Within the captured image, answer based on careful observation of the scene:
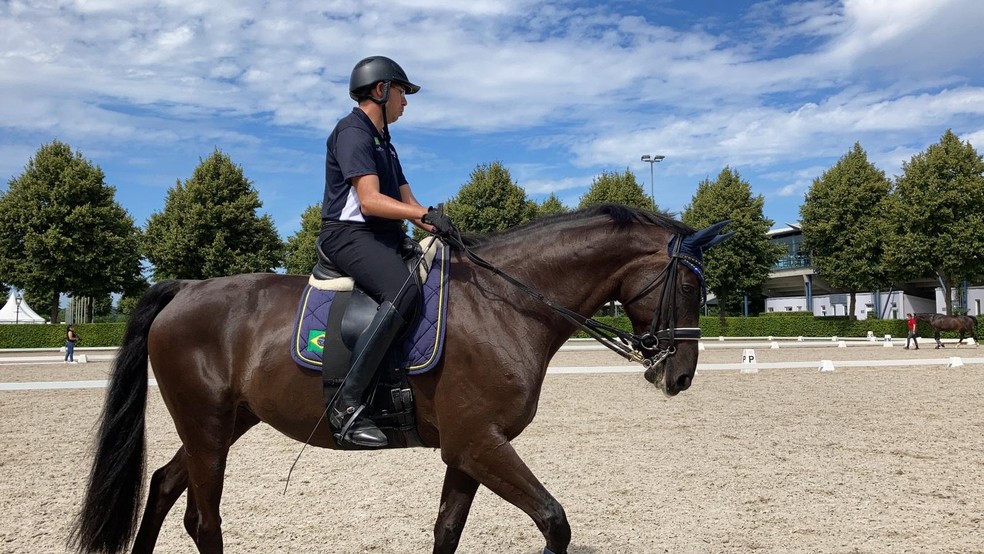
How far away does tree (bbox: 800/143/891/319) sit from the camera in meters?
47.2

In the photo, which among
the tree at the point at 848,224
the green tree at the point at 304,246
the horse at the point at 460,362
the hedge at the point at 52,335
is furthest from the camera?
the green tree at the point at 304,246

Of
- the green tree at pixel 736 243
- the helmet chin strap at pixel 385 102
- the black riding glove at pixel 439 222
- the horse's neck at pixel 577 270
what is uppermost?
the green tree at pixel 736 243

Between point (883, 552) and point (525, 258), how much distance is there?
3.53 meters

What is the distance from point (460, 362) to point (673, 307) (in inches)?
48.3

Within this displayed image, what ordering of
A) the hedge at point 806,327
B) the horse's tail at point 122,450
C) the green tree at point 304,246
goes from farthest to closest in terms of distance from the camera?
the green tree at point 304,246 < the hedge at point 806,327 < the horse's tail at point 122,450

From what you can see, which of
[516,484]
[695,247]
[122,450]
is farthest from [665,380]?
[122,450]

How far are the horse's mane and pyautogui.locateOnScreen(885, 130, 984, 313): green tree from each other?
4569cm

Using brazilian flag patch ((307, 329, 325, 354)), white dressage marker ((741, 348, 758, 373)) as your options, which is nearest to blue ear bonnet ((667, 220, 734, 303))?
brazilian flag patch ((307, 329, 325, 354))

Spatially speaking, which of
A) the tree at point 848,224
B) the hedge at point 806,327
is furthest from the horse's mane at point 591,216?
the tree at point 848,224

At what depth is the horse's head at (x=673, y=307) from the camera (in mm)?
3814

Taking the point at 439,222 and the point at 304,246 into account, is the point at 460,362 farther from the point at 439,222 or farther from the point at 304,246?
the point at 304,246

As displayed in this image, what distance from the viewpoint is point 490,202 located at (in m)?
50.3

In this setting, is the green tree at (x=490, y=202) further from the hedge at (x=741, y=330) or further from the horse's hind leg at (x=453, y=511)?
the horse's hind leg at (x=453, y=511)

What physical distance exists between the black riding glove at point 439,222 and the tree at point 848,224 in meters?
49.2
